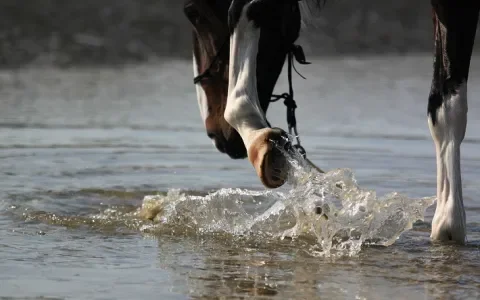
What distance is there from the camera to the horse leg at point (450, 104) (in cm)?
449

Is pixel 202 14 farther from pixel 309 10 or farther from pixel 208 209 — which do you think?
pixel 208 209

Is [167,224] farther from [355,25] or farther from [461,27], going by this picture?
[355,25]

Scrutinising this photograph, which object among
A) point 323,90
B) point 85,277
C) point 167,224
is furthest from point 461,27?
point 323,90

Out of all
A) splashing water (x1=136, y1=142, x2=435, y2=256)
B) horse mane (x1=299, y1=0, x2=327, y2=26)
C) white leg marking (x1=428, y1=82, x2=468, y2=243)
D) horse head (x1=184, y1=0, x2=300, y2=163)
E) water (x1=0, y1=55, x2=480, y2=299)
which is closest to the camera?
water (x1=0, y1=55, x2=480, y2=299)

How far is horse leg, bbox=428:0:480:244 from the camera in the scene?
449 centimetres

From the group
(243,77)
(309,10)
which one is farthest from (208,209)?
(309,10)

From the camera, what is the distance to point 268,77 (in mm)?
5191

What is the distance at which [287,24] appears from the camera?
5121 millimetres

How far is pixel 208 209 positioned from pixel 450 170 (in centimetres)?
96

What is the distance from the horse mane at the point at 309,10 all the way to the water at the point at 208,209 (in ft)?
2.34

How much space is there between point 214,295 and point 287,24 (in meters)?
1.85

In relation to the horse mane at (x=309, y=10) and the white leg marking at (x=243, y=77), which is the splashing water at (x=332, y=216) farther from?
the horse mane at (x=309, y=10)

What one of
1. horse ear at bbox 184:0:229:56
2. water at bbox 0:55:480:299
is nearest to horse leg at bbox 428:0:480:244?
water at bbox 0:55:480:299

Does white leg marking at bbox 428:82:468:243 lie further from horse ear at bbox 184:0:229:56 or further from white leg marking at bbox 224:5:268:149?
horse ear at bbox 184:0:229:56
